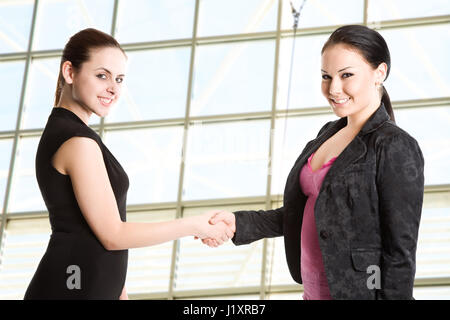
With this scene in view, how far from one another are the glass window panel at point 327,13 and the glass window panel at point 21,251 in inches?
169

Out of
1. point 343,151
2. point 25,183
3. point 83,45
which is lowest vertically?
point 343,151

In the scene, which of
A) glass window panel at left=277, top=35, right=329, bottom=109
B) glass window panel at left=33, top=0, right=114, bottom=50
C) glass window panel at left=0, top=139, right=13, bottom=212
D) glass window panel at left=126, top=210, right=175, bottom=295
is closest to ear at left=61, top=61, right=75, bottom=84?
glass window panel at left=126, top=210, right=175, bottom=295

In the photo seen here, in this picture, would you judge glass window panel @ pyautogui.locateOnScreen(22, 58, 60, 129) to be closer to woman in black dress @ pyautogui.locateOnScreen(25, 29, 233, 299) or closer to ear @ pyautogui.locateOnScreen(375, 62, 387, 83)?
woman in black dress @ pyautogui.locateOnScreen(25, 29, 233, 299)

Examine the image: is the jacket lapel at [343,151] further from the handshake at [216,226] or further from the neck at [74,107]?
the neck at [74,107]

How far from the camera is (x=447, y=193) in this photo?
29.6 feet

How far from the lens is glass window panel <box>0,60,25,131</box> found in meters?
11.0

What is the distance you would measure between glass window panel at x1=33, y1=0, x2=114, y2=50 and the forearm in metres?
8.53

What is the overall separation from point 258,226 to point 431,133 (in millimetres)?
6610

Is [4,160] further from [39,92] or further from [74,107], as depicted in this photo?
[74,107]

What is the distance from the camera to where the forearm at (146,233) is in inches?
105

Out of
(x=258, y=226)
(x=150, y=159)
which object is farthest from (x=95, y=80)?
(x=150, y=159)

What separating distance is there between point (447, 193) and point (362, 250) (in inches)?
269

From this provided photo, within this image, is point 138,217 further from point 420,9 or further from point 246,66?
point 420,9

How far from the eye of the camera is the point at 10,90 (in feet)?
36.8
